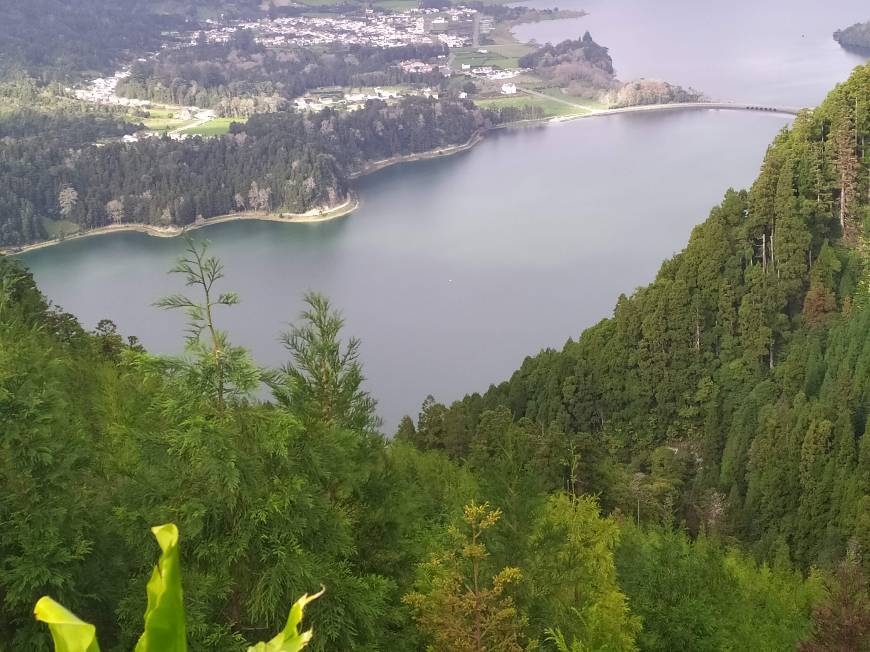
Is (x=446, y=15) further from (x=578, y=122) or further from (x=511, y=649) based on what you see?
(x=511, y=649)

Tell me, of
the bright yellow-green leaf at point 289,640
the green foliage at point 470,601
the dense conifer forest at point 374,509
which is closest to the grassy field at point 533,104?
the dense conifer forest at point 374,509

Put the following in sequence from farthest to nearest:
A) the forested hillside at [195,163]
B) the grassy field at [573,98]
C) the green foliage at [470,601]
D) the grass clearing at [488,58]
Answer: the grass clearing at [488,58], the grassy field at [573,98], the forested hillside at [195,163], the green foliage at [470,601]

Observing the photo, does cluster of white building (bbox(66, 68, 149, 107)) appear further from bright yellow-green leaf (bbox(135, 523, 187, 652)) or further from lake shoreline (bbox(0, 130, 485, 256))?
bright yellow-green leaf (bbox(135, 523, 187, 652))

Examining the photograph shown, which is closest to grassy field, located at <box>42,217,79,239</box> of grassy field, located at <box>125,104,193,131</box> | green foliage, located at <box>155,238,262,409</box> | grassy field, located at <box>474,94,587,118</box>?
grassy field, located at <box>125,104,193,131</box>

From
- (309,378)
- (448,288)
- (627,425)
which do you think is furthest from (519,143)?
(309,378)

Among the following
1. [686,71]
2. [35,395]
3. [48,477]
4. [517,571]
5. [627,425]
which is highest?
[686,71]

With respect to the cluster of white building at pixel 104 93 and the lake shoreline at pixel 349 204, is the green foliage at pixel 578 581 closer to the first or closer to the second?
the lake shoreline at pixel 349 204
